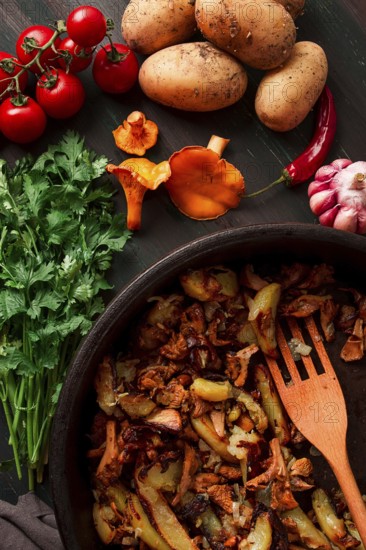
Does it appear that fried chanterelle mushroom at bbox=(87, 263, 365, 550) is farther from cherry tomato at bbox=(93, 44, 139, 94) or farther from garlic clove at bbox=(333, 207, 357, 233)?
cherry tomato at bbox=(93, 44, 139, 94)

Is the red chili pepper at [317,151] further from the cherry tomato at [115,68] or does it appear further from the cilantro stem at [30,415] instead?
the cilantro stem at [30,415]

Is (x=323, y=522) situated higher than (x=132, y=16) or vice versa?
(x=132, y=16)

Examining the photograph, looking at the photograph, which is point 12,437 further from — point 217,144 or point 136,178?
point 217,144

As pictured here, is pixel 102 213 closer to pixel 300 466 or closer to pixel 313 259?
pixel 313 259

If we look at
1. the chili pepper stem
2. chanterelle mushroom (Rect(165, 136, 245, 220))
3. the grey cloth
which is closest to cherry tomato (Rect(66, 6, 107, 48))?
chanterelle mushroom (Rect(165, 136, 245, 220))

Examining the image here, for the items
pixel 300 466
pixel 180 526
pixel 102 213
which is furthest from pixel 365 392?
pixel 102 213

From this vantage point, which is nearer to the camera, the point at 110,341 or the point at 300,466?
the point at 110,341

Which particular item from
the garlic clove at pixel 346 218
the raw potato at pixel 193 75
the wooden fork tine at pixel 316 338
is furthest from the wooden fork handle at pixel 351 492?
the raw potato at pixel 193 75
